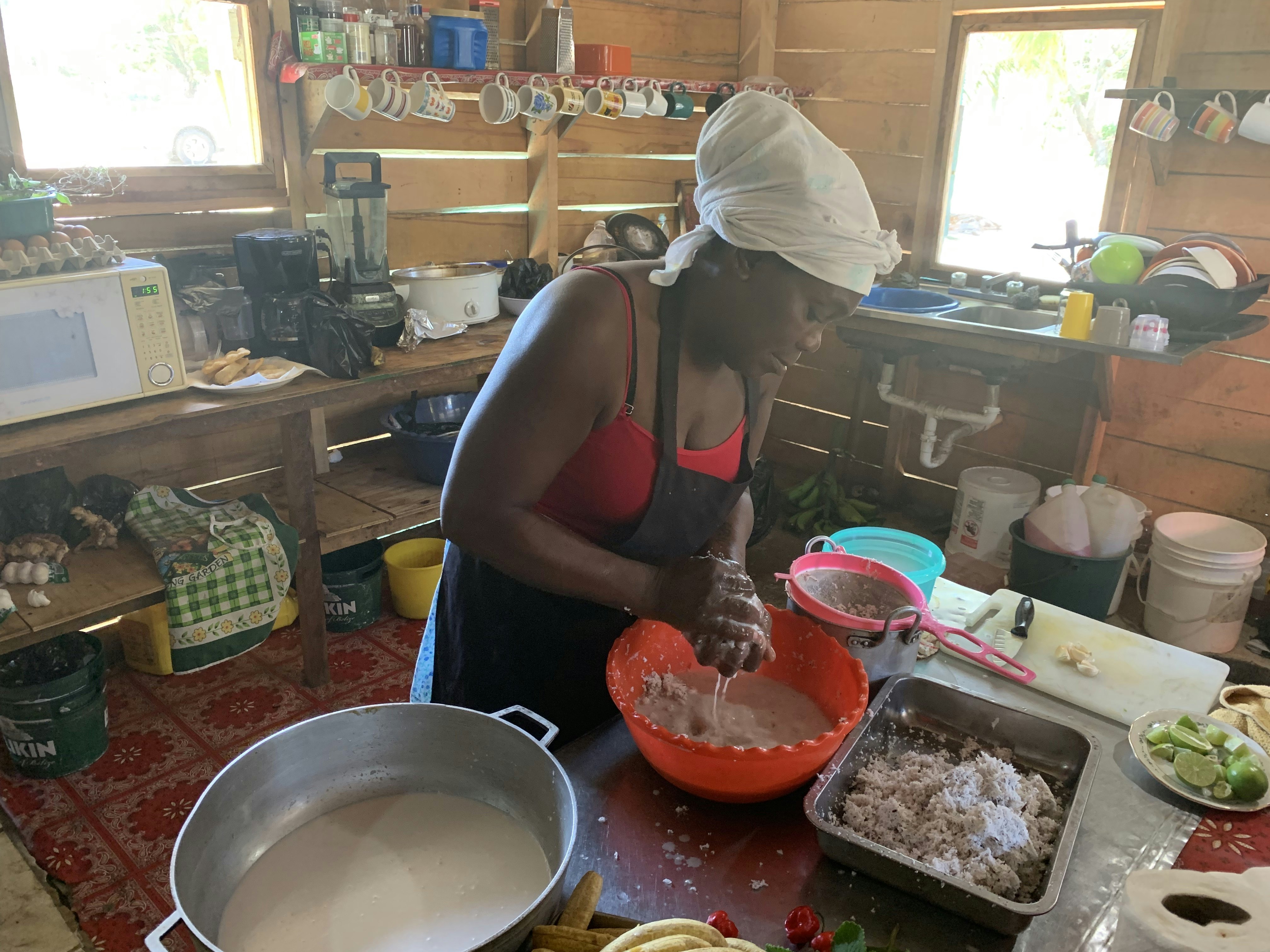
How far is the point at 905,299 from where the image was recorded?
155 inches

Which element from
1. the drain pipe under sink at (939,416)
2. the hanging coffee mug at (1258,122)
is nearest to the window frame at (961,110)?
the hanging coffee mug at (1258,122)

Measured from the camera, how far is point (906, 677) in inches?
52.2

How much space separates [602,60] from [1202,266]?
228 cm

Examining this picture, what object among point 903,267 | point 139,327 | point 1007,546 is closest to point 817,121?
point 903,267

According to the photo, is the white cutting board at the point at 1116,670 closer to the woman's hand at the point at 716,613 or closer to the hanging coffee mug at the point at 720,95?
the woman's hand at the point at 716,613

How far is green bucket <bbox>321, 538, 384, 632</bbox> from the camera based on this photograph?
3256mm

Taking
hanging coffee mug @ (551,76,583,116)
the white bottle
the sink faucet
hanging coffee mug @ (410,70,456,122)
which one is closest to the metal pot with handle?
hanging coffee mug @ (410,70,456,122)

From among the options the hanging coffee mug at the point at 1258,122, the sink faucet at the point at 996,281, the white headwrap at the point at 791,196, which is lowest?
the sink faucet at the point at 996,281

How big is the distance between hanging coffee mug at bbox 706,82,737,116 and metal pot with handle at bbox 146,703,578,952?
342cm

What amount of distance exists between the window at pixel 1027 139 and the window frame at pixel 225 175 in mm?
2782

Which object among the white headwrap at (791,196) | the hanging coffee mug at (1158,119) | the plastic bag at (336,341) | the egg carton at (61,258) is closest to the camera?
the white headwrap at (791,196)

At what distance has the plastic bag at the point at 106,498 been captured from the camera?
2686 mm

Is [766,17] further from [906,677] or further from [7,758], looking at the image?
[7,758]

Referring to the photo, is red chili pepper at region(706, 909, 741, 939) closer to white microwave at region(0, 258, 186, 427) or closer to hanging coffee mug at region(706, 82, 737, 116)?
white microwave at region(0, 258, 186, 427)
